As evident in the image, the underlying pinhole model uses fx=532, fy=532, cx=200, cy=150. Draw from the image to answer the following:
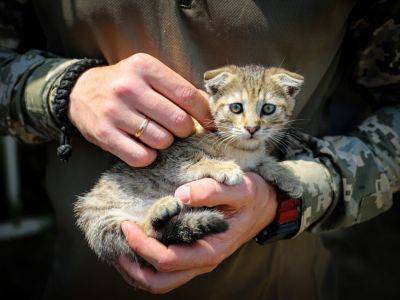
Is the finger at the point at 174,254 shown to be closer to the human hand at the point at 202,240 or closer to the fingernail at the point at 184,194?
the human hand at the point at 202,240

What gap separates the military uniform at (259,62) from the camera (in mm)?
1646

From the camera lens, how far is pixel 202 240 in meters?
1.57

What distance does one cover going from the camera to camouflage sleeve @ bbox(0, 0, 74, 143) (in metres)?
1.74

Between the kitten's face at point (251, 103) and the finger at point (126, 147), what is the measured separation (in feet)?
1.09

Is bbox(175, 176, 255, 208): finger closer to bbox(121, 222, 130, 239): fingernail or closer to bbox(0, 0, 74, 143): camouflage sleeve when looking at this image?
bbox(121, 222, 130, 239): fingernail

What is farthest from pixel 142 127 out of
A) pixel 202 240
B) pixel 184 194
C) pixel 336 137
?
pixel 336 137

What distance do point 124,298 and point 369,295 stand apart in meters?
1.61

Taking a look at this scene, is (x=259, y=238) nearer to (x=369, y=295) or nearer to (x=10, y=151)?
(x=369, y=295)

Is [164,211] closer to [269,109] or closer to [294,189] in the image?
[294,189]

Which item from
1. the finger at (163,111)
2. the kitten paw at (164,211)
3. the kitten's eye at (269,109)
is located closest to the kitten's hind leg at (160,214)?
the kitten paw at (164,211)

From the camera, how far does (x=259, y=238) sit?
5.70 ft

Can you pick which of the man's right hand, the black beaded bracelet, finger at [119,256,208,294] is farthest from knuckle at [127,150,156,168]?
finger at [119,256,208,294]

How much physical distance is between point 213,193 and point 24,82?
2.46ft

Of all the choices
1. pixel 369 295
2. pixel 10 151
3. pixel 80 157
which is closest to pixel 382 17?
pixel 80 157
